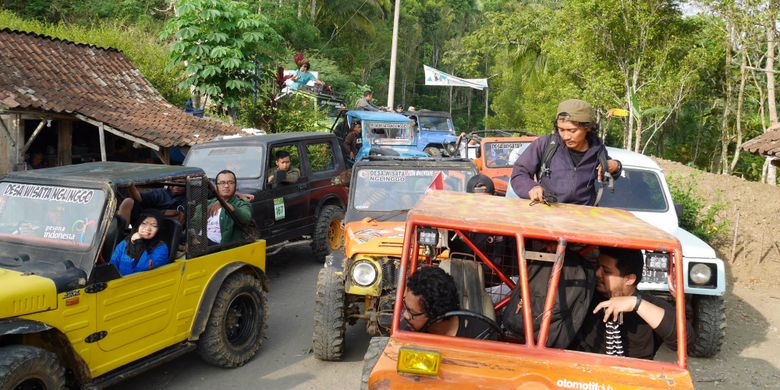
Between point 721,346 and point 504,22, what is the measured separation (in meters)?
27.1

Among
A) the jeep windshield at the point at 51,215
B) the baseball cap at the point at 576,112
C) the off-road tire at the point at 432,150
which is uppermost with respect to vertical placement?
the baseball cap at the point at 576,112

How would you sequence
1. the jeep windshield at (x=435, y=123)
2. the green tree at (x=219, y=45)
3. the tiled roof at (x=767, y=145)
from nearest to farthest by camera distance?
the tiled roof at (x=767, y=145) < the green tree at (x=219, y=45) < the jeep windshield at (x=435, y=123)

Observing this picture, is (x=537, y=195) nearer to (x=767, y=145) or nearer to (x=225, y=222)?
(x=225, y=222)

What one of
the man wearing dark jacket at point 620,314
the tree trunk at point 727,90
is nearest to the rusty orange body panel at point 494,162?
the man wearing dark jacket at point 620,314

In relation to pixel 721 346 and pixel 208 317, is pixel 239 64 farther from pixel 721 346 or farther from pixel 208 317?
pixel 721 346

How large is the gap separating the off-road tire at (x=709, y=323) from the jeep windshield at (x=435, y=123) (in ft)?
47.4

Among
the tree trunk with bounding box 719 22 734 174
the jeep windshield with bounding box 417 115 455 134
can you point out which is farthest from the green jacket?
the tree trunk with bounding box 719 22 734 174

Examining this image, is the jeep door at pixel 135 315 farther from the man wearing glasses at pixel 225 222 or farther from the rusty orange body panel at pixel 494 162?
the rusty orange body panel at pixel 494 162

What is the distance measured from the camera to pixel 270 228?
8.67 m

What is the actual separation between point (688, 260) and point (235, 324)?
424 centimetres

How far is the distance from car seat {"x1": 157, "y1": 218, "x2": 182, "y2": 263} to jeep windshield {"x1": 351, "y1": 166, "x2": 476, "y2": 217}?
2.07 metres

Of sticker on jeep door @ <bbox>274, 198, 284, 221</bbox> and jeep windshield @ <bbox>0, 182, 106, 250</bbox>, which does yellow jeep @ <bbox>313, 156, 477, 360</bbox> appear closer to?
jeep windshield @ <bbox>0, 182, 106, 250</bbox>

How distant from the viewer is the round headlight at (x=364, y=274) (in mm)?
5367

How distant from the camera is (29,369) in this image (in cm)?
385
